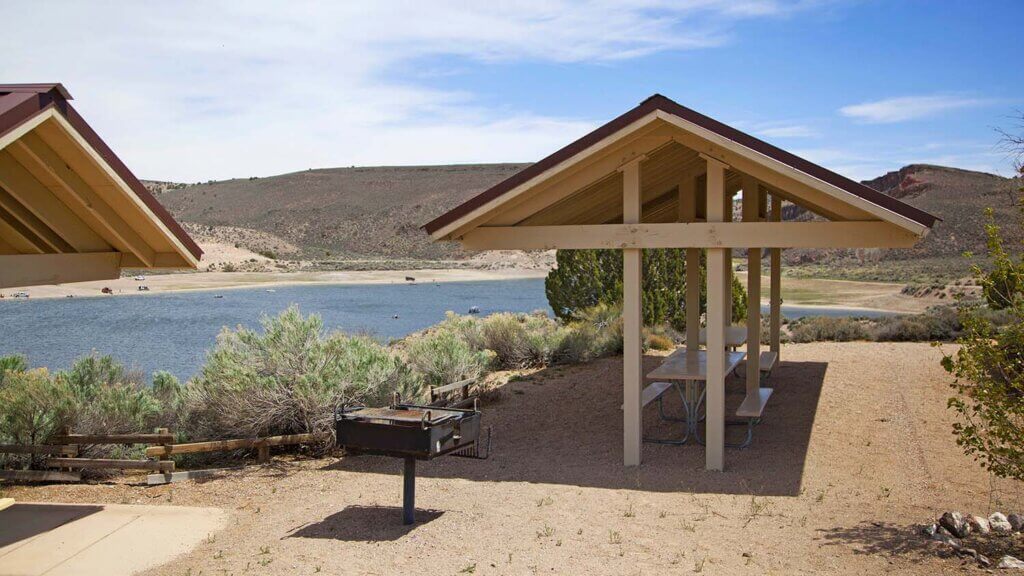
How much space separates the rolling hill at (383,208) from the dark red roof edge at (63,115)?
2052 inches

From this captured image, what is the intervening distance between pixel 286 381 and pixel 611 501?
4039 millimetres

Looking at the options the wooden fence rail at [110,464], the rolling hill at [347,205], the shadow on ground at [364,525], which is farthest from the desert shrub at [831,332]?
the rolling hill at [347,205]

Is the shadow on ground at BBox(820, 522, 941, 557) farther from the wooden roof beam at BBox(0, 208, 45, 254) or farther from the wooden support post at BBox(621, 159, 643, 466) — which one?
the wooden roof beam at BBox(0, 208, 45, 254)

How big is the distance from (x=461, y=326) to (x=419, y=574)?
11.3 meters

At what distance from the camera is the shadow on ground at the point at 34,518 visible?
653cm

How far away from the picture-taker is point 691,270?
11.3 metres

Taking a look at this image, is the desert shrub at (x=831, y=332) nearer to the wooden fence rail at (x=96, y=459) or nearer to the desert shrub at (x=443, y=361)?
the desert shrub at (x=443, y=361)

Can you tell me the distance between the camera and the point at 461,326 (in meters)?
16.8

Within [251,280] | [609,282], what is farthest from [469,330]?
[251,280]

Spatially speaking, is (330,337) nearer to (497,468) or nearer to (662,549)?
(497,468)

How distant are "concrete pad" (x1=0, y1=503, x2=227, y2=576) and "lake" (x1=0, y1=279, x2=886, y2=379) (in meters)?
8.72

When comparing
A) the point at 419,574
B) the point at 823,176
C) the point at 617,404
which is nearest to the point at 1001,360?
the point at 823,176

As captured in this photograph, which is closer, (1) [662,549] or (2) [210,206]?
(1) [662,549]

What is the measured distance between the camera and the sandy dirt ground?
579 centimetres
